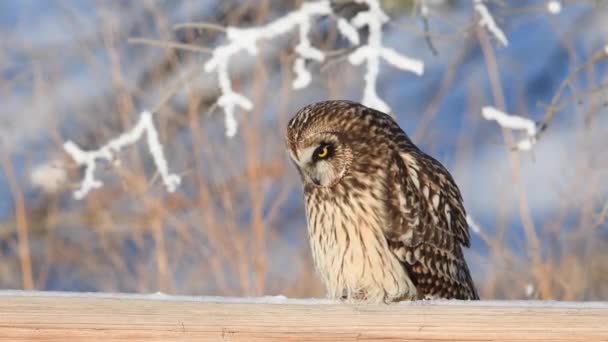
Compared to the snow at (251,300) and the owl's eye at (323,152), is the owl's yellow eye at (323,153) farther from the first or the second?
the snow at (251,300)

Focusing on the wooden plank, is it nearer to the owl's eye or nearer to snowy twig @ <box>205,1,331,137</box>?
the owl's eye

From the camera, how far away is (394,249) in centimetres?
289

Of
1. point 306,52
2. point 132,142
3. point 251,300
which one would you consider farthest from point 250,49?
point 251,300

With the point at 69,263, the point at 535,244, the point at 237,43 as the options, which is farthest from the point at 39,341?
the point at 69,263

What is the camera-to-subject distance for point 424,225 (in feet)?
9.59

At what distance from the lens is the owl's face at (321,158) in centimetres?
272

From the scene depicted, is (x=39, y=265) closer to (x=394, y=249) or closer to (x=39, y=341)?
(x=394, y=249)

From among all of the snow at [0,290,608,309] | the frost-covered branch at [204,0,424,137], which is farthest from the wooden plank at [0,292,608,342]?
the frost-covered branch at [204,0,424,137]

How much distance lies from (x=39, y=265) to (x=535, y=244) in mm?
3148

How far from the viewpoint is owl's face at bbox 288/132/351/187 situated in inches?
107

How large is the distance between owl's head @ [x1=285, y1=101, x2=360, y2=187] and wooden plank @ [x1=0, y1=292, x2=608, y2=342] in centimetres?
68

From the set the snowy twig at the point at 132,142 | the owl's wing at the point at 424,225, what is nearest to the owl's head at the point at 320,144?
the owl's wing at the point at 424,225

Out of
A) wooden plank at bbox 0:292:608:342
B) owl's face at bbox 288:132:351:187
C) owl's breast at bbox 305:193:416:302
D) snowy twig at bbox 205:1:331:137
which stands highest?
snowy twig at bbox 205:1:331:137

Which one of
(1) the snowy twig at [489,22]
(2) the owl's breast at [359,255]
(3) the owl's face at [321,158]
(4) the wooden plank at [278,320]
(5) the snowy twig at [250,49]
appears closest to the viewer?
(4) the wooden plank at [278,320]
